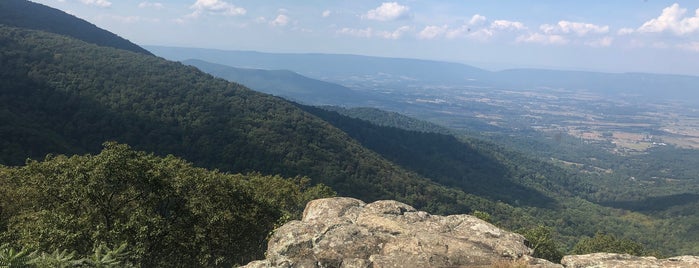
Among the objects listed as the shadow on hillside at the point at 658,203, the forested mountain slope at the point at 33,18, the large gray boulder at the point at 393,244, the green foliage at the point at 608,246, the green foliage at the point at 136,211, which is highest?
the forested mountain slope at the point at 33,18

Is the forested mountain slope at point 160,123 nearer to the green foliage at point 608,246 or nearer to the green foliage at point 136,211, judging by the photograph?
the green foliage at point 136,211

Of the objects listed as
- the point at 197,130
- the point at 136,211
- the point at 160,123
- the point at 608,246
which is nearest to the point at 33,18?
the point at 160,123

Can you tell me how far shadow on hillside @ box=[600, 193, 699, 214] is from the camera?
18374cm

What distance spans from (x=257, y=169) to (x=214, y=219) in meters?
81.3

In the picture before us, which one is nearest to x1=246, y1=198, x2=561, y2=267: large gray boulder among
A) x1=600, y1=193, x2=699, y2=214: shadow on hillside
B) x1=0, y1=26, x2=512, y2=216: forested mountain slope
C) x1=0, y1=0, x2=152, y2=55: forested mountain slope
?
x1=0, y1=26, x2=512, y2=216: forested mountain slope

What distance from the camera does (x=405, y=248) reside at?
1407 cm

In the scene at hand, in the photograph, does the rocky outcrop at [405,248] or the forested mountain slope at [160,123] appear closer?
the rocky outcrop at [405,248]

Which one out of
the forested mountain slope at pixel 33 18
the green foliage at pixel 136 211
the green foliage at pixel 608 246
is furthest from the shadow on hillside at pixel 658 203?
the forested mountain slope at pixel 33 18

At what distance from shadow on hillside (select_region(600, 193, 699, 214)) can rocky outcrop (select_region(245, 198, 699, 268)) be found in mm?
212466

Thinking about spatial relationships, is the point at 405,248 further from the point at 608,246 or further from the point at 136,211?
the point at 608,246

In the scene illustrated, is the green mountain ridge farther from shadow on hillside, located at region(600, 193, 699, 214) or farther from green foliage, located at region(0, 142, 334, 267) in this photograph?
green foliage, located at region(0, 142, 334, 267)

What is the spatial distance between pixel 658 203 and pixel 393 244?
768ft

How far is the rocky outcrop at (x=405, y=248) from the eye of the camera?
43.6 ft

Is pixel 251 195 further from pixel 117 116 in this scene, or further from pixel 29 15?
pixel 29 15
